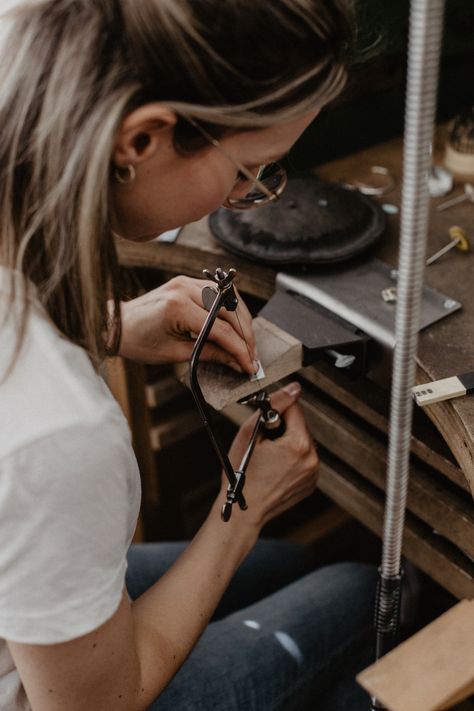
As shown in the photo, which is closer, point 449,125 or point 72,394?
point 72,394

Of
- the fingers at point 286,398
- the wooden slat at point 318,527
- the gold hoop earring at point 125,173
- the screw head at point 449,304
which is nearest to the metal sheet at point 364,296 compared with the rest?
the screw head at point 449,304

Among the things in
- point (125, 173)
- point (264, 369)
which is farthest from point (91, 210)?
point (264, 369)

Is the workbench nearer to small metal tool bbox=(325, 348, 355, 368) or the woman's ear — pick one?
small metal tool bbox=(325, 348, 355, 368)

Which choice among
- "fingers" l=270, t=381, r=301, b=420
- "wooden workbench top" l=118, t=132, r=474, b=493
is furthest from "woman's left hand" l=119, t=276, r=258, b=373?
"wooden workbench top" l=118, t=132, r=474, b=493

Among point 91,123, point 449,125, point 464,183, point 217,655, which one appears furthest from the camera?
point 449,125

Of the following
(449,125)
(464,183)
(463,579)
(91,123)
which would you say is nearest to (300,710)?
(463,579)

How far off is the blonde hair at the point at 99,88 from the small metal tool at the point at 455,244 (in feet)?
1.79

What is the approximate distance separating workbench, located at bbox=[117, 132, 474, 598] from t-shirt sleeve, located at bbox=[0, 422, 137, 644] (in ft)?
1.37

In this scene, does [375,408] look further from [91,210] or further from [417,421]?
[91,210]

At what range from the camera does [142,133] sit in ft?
2.23

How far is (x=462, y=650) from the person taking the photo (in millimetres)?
677

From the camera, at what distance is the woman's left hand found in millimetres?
921

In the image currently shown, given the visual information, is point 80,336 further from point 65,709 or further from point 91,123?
point 65,709

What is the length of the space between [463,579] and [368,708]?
0.21 m
